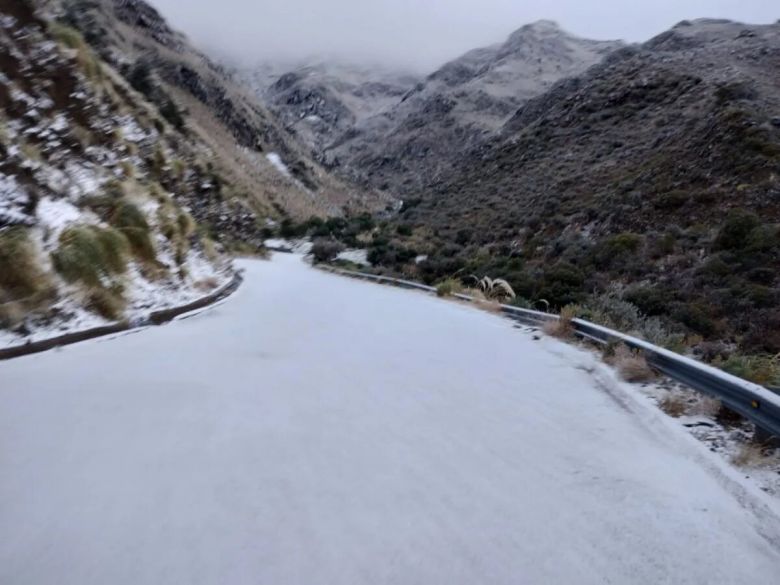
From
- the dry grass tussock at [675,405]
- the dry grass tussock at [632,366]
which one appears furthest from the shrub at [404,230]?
the dry grass tussock at [675,405]

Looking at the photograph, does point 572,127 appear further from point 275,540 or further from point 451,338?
point 275,540

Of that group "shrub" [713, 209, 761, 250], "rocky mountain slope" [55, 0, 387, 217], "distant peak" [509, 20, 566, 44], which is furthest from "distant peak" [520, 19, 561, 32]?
"shrub" [713, 209, 761, 250]

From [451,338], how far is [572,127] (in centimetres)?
4059

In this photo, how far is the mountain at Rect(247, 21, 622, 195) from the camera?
11175cm

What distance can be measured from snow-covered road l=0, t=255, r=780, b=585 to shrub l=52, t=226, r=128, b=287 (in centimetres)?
253

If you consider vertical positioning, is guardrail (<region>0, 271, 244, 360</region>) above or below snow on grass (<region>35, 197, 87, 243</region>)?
below

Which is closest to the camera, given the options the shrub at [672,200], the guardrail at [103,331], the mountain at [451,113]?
the guardrail at [103,331]

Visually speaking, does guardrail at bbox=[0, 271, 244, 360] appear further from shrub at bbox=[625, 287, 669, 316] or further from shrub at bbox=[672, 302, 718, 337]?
shrub at bbox=[672, 302, 718, 337]

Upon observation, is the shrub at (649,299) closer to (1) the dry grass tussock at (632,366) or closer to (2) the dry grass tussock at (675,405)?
(1) the dry grass tussock at (632,366)

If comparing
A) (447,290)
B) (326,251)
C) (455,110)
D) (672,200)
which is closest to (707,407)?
(447,290)

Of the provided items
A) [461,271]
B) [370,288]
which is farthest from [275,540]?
[461,271]

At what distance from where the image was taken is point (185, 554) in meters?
3.29

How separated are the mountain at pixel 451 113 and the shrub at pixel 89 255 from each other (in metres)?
76.5

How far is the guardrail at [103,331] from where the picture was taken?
777cm
